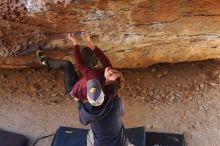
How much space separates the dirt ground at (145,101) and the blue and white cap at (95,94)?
A: 1.59 metres

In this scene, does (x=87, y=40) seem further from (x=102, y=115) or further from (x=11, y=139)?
(x=11, y=139)

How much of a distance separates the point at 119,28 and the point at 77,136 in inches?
49.3

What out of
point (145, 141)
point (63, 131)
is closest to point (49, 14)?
point (63, 131)

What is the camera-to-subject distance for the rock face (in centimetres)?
424

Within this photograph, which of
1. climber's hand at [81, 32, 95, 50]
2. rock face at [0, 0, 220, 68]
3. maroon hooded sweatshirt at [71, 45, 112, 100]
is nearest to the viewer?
maroon hooded sweatshirt at [71, 45, 112, 100]

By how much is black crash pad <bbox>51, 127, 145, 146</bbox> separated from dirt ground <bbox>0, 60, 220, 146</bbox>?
6.8 inches

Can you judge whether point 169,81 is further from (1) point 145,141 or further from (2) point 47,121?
(2) point 47,121

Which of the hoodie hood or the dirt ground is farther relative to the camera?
the dirt ground

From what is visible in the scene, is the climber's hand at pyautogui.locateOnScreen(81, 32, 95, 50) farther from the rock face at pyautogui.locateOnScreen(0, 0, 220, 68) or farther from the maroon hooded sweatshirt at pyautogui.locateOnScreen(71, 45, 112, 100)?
the rock face at pyautogui.locateOnScreen(0, 0, 220, 68)

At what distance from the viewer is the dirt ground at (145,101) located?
4.98 m

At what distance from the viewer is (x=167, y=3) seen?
4.19 metres

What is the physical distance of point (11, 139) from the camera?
4.89m

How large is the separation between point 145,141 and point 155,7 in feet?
4.69

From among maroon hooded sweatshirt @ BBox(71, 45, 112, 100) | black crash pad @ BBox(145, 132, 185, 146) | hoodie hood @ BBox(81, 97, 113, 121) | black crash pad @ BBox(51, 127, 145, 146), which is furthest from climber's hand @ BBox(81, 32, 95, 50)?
black crash pad @ BBox(145, 132, 185, 146)
